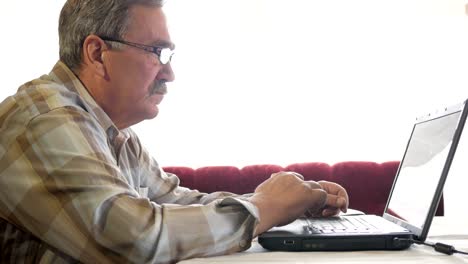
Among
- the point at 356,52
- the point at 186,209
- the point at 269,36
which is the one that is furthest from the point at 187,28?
the point at 186,209

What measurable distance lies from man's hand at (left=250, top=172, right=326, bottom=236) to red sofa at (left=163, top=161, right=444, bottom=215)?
95 cm

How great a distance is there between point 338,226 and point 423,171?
214 mm

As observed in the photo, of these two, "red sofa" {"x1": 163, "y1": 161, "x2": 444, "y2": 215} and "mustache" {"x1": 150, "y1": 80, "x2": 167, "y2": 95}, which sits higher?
"mustache" {"x1": 150, "y1": 80, "x2": 167, "y2": 95}

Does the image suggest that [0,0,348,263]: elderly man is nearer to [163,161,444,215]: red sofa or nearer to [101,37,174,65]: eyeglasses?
[101,37,174,65]: eyeglasses

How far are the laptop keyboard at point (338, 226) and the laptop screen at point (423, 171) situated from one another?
0.08 m

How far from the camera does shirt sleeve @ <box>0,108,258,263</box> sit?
0.71m

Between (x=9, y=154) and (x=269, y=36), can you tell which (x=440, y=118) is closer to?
(x=9, y=154)

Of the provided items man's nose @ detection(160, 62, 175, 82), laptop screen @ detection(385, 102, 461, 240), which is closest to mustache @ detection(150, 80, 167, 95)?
man's nose @ detection(160, 62, 175, 82)

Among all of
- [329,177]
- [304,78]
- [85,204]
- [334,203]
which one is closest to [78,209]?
[85,204]

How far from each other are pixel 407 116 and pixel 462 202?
42cm

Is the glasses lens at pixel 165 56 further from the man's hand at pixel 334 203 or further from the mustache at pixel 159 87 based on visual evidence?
the man's hand at pixel 334 203

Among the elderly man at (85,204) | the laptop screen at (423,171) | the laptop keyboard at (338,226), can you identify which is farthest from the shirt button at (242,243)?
the laptop screen at (423,171)

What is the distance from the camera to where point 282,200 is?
0.82 metres

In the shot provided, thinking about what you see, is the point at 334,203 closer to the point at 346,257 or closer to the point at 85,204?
the point at 346,257
